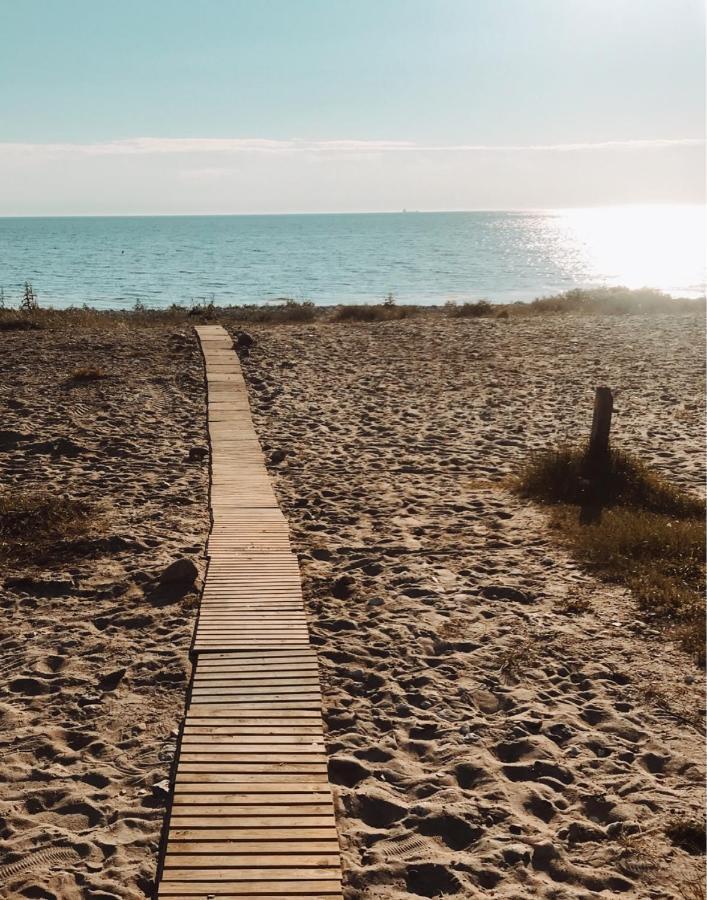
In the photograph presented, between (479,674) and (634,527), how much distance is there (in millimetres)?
3112

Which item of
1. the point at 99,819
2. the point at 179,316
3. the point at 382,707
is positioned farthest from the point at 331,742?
the point at 179,316

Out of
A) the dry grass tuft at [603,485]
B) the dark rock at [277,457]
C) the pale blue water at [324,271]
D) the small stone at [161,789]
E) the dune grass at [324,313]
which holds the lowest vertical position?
the small stone at [161,789]

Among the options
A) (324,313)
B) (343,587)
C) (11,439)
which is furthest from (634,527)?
(324,313)

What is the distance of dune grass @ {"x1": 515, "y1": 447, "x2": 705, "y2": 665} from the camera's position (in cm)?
736

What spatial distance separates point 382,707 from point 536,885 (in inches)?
69.5

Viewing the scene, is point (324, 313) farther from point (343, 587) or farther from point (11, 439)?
point (343, 587)

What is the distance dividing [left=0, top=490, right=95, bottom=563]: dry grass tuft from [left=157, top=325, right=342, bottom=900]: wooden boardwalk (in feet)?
4.52

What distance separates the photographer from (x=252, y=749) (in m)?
5.23

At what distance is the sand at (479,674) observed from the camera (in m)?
4.49

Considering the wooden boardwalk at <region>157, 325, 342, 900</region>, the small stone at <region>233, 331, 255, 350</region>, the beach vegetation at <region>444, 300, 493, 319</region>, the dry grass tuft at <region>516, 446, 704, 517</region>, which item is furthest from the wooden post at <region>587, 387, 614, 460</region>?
the beach vegetation at <region>444, 300, 493, 319</region>

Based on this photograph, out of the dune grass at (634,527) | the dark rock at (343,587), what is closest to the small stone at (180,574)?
the dark rock at (343,587)

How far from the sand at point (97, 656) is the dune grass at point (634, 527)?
3597mm

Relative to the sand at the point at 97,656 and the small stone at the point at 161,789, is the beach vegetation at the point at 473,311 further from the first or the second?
the small stone at the point at 161,789

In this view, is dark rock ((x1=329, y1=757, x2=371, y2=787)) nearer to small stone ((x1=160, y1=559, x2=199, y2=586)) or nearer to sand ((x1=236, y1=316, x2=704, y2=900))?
sand ((x1=236, y1=316, x2=704, y2=900))
